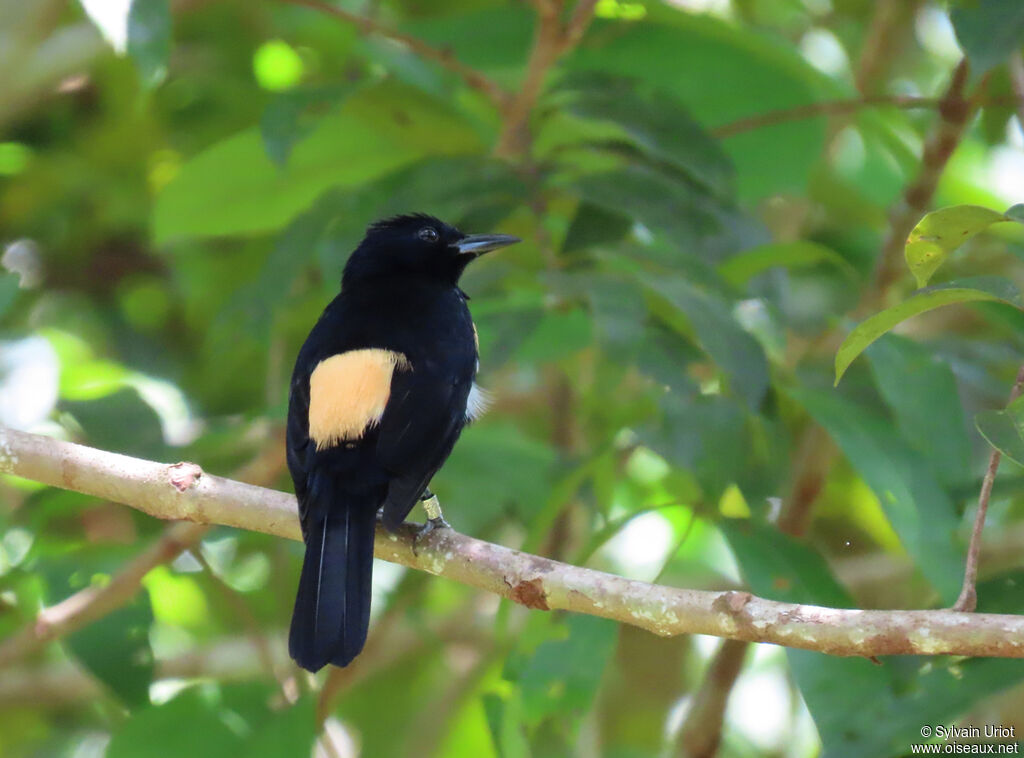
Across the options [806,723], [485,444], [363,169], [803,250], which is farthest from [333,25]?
[806,723]

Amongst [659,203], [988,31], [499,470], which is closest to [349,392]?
[499,470]

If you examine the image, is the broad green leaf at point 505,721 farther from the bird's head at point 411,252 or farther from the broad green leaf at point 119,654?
the bird's head at point 411,252

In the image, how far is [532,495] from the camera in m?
3.54

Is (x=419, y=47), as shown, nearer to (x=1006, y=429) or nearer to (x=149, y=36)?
(x=149, y=36)

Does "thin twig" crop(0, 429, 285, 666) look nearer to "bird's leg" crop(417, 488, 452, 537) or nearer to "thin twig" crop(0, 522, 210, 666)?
"thin twig" crop(0, 522, 210, 666)

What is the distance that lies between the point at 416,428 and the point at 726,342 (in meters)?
0.73

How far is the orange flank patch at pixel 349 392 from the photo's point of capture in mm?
2797

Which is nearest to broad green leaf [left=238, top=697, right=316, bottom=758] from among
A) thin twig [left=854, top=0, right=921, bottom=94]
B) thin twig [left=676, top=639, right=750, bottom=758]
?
thin twig [left=676, top=639, right=750, bottom=758]

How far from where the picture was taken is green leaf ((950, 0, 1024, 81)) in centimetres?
260

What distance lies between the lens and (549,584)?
2025 mm

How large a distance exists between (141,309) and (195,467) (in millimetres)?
Answer: 3193

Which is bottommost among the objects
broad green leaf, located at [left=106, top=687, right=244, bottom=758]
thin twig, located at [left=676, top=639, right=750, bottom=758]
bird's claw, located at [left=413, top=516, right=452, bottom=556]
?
broad green leaf, located at [left=106, top=687, right=244, bottom=758]

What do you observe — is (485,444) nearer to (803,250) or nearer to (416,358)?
(416,358)

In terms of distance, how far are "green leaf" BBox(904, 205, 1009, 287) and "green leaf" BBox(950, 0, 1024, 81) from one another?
80 cm
